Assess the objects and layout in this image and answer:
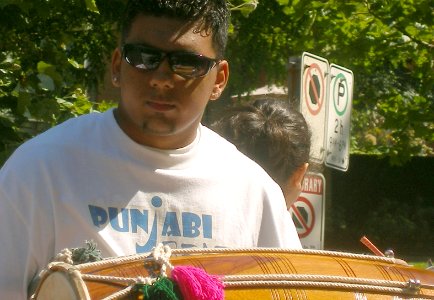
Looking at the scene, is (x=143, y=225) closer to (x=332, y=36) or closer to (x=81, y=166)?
(x=81, y=166)

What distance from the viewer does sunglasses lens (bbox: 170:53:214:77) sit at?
7.09 ft

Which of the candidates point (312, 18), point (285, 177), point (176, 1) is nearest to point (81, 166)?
point (176, 1)

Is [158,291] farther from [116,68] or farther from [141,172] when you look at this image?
[116,68]

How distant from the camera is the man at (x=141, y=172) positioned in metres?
2.08

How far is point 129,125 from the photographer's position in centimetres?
224

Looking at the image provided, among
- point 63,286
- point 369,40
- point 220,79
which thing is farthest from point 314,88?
point 63,286

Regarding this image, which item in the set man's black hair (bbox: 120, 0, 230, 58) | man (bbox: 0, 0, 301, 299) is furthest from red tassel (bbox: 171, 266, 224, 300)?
man's black hair (bbox: 120, 0, 230, 58)

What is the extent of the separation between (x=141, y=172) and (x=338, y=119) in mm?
3604

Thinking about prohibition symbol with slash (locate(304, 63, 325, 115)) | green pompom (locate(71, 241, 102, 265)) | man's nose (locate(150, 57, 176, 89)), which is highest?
prohibition symbol with slash (locate(304, 63, 325, 115))

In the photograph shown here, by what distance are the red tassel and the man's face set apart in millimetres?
481

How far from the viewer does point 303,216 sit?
516 centimetres

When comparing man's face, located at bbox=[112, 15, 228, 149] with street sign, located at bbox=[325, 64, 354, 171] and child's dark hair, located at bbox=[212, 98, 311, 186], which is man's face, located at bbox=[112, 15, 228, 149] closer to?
child's dark hair, located at bbox=[212, 98, 311, 186]

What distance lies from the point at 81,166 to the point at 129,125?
5.8 inches

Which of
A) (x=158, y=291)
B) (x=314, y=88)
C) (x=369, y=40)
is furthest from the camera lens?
(x=369, y=40)
